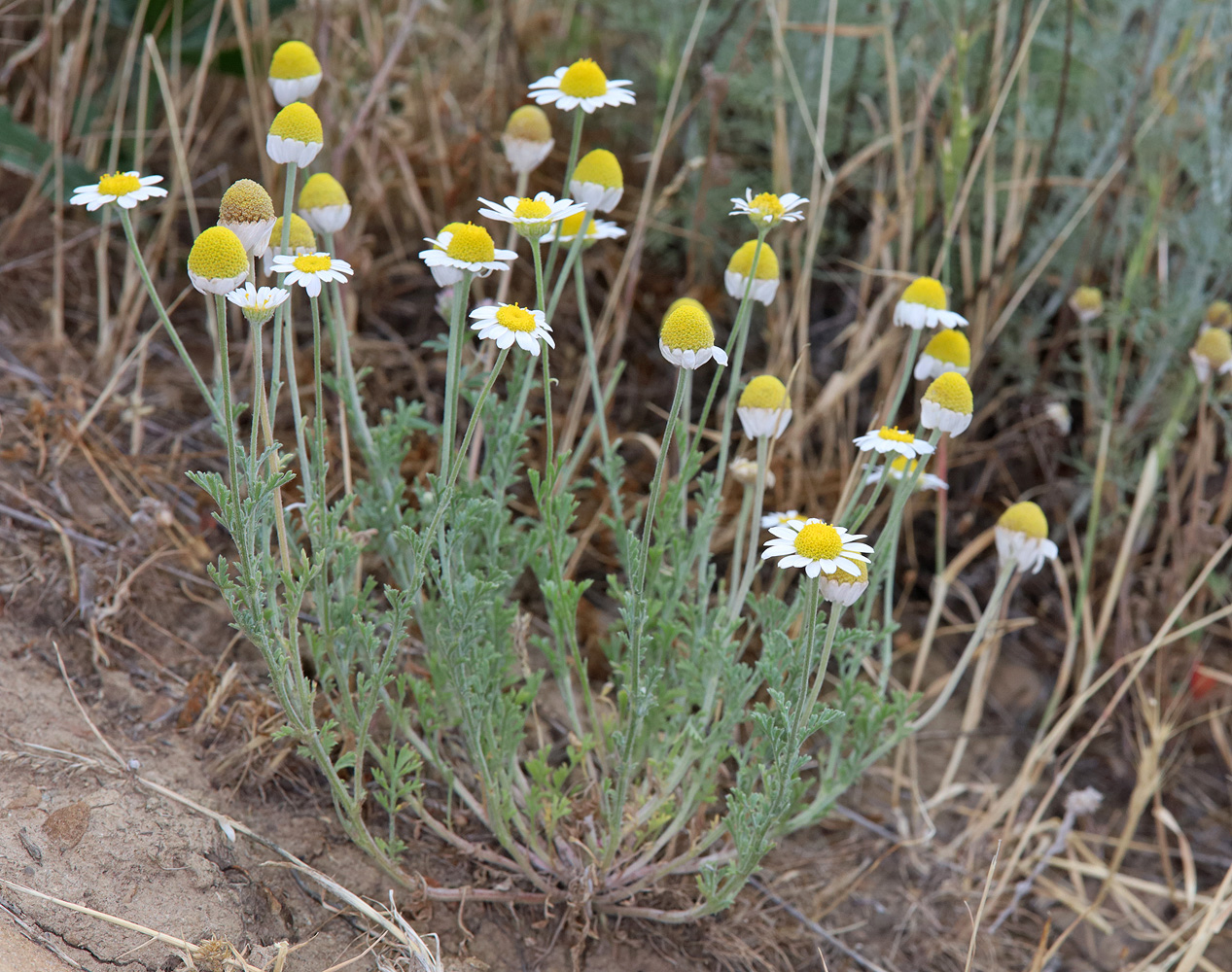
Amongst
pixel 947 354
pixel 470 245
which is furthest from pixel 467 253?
pixel 947 354

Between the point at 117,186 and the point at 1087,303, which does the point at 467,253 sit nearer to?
the point at 117,186

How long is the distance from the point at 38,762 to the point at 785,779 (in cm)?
100

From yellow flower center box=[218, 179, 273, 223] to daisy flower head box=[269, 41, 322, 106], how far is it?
0.27 m

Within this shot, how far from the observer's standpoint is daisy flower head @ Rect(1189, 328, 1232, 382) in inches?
79.7

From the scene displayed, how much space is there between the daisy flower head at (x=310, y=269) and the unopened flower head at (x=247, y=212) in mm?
49

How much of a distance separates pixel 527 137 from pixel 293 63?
36cm

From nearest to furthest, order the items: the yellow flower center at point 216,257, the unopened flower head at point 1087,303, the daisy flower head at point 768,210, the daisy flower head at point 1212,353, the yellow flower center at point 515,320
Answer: the yellow flower center at point 216,257, the yellow flower center at point 515,320, the daisy flower head at point 768,210, the daisy flower head at point 1212,353, the unopened flower head at point 1087,303

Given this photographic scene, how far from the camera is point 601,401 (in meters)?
1.66

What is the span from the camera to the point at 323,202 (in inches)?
55.3

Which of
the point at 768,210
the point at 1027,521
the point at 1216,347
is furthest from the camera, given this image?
the point at 1216,347

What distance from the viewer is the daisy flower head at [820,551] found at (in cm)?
110

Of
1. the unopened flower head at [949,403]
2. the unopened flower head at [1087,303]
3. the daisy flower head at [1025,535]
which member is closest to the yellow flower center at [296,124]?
the unopened flower head at [949,403]

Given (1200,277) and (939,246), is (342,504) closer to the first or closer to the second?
(939,246)

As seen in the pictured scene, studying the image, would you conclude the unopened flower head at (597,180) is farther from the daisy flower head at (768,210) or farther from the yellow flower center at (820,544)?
the yellow flower center at (820,544)
